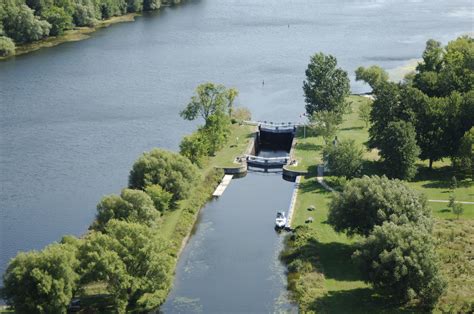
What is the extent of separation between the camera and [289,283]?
65.8 m

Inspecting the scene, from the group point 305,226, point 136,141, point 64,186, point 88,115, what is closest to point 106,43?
point 88,115

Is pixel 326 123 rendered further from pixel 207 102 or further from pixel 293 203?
pixel 293 203

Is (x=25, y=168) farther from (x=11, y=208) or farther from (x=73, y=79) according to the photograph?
(x=73, y=79)

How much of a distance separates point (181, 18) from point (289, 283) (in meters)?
127

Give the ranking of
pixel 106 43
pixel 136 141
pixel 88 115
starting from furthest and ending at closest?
pixel 106 43, pixel 88 115, pixel 136 141

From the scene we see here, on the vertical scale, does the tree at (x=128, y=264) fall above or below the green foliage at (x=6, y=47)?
below

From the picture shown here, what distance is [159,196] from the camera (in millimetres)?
74562

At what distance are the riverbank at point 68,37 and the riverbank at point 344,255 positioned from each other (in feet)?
265

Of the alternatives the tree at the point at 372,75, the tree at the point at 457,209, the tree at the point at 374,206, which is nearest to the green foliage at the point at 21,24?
the tree at the point at 372,75

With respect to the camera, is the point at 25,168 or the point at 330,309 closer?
the point at 330,309

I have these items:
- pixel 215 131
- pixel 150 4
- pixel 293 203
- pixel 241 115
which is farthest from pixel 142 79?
pixel 150 4

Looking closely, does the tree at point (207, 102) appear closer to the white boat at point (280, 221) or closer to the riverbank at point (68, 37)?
the white boat at point (280, 221)

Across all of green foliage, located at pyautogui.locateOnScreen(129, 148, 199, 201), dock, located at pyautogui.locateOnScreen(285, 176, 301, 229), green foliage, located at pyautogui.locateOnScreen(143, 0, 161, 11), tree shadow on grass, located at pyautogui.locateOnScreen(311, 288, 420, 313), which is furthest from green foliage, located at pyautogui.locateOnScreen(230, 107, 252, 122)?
green foliage, located at pyautogui.locateOnScreen(143, 0, 161, 11)

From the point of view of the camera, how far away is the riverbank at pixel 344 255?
6100cm
